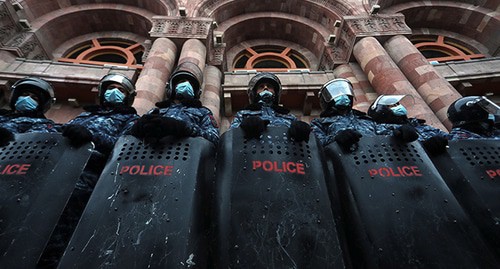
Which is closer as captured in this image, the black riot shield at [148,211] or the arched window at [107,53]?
the black riot shield at [148,211]

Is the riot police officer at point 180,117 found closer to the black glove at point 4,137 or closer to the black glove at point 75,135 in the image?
the black glove at point 75,135

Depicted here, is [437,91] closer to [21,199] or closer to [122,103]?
[122,103]

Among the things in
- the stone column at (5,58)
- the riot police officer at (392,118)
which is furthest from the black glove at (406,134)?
the stone column at (5,58)

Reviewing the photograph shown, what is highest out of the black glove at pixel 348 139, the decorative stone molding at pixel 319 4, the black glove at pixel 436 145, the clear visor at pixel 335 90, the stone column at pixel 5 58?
the decorative stone molding at pixel 319 4

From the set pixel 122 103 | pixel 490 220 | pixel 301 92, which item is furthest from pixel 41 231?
pixel 301 92

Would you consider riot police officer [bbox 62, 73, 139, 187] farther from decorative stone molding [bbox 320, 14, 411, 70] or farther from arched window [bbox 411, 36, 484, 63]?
arched window [bbox 411, 36, 484, 63]

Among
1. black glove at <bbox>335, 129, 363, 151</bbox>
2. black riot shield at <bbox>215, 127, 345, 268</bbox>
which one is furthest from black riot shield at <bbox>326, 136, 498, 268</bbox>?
black riot shield at <bbox>215, 127, 345, 268</bbox>

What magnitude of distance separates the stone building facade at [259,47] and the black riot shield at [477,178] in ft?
10.5

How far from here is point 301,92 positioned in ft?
27.5

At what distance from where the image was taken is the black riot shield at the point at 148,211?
1995 millimetres

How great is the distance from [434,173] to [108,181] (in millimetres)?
3048

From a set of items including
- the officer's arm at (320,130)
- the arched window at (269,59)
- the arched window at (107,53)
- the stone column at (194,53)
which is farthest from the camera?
the arched window at (269,59)

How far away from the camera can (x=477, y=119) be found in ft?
14.3

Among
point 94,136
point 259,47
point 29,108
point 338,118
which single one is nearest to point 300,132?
point 338,118
